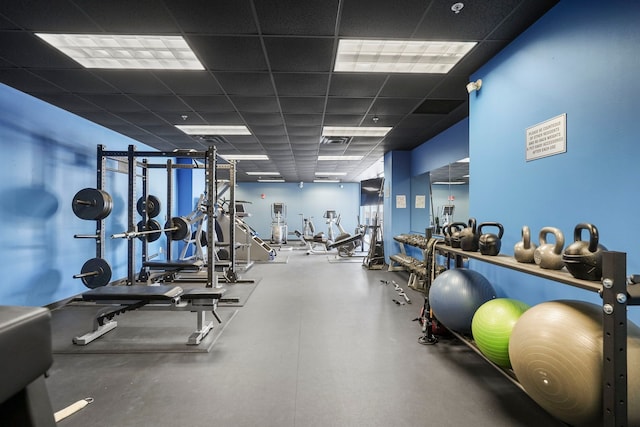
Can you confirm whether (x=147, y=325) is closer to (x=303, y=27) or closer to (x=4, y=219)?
(x=4, y=219)

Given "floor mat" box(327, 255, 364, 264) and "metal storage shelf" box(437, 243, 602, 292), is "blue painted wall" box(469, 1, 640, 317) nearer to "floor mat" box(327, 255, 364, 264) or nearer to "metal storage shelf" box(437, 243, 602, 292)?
"metal storage shelf" box(437, 243, 602, 292)

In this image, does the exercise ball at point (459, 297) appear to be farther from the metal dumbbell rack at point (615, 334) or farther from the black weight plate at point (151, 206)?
the black weight plate at point (151, 206)

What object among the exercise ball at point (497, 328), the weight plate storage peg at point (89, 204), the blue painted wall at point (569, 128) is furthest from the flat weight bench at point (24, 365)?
the weight plate storage peg at point (89, 204)

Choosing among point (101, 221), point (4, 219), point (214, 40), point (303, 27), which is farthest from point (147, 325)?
point (303, 27)

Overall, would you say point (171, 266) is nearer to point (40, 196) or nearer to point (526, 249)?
point (40, 196)

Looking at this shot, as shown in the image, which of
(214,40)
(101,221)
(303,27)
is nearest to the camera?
(303,27)

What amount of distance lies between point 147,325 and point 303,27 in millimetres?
3172

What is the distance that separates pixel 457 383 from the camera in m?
1.98

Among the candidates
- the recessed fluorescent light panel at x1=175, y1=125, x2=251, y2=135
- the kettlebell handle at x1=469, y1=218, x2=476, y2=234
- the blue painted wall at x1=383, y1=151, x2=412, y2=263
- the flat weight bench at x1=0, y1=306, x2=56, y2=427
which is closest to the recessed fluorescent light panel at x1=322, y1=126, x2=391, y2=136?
the recessed fluorescent light panel at x1=175, y1=125, x2=251, y2=135

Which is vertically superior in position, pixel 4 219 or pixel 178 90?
pixel 178 90

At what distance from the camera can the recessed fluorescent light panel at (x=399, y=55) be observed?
96.0 inches

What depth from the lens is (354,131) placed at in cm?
491

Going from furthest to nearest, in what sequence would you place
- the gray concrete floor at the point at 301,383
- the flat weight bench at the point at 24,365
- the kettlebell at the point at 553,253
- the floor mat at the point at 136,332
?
the floor mat at the point at 136,332
the gray concrete floor at the point at 301,383
the kettlebell at the point at 553,253
the flat weight bench at the point at 24,365

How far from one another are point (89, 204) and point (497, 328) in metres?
4.07
